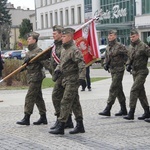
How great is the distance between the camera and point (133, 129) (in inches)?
355

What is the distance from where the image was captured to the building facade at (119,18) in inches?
2329

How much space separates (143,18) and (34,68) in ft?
157

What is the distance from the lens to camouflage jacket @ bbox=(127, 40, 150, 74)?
9.83m

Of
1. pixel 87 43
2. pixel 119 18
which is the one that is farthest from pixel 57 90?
pixel 119 18

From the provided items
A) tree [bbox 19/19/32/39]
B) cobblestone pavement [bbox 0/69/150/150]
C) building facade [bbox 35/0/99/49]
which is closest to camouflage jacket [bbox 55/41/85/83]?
cobblestone pavement [bbox 0/69/150/150]

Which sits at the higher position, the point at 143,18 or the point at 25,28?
the point at 143,18

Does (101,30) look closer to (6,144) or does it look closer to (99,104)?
(99,104)

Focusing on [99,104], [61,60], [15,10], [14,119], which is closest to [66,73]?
[61,60]

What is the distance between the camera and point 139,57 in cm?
991

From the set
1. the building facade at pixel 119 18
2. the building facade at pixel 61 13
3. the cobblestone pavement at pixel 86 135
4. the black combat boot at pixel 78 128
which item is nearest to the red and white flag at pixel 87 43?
the cobblestone pavement at pixel 86 135

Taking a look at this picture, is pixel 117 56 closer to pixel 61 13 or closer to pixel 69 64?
pixel 69 64

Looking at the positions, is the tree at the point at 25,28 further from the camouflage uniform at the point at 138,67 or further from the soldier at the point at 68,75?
the soldier at the point at 68,75

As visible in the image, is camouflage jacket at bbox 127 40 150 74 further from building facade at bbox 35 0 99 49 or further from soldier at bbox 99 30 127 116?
building facade at bbox 35 0 99 49

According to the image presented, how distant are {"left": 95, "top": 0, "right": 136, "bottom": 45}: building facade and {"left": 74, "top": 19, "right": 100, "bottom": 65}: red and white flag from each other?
48.6 m
